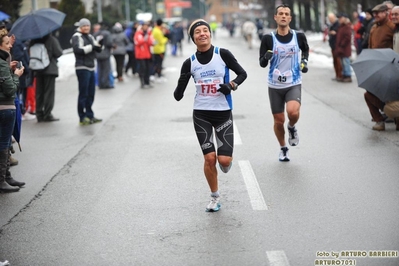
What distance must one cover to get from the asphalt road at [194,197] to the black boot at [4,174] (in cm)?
18

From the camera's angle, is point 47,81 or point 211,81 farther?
point 47,81

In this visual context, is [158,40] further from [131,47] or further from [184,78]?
[184,78]

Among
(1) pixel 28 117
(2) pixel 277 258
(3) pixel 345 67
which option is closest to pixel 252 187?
(2) pixel 277 258

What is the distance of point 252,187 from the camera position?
8844mm

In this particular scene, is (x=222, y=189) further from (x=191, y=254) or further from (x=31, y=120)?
(x=31, y=120)

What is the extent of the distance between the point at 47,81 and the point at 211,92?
328 inches

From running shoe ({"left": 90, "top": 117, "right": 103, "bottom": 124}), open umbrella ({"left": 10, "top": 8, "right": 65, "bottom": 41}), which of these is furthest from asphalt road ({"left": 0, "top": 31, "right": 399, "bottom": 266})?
open umbrella ({"left": 10, "top": 8, "right": 65, "bottom": 41})

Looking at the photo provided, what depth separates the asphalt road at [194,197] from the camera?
21.0 ft

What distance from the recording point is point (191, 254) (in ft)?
20.6

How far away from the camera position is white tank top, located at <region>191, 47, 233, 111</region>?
763 cm

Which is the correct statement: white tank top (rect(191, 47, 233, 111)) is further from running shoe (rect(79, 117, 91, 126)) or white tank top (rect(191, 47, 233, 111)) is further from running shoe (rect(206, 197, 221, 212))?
running shoe (rect(79, 117, 91, 126))

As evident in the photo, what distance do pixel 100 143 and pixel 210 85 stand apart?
17.5 feet

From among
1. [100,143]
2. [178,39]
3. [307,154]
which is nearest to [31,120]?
[100,143]

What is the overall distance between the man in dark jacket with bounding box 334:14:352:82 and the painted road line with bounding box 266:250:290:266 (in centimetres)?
1564
